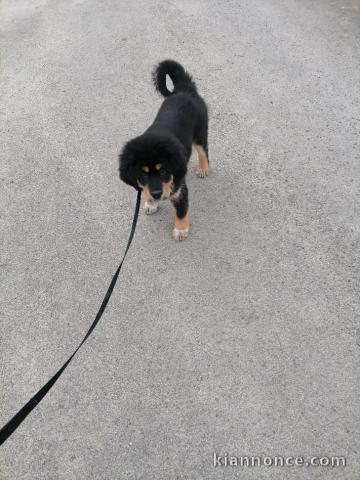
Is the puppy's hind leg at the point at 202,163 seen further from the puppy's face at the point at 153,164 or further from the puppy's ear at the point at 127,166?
the puppy's ear at the point at 127,166

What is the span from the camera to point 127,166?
2.73 m

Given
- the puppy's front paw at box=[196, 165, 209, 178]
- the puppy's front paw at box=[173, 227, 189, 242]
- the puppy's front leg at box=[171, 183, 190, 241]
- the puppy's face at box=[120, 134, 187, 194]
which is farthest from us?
the puppy's front paw at box=[196, 165, 209, 178]

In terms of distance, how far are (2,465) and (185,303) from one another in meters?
1.55

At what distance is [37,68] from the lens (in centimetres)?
556

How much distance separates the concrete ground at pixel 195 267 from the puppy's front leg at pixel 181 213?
0.32 ft

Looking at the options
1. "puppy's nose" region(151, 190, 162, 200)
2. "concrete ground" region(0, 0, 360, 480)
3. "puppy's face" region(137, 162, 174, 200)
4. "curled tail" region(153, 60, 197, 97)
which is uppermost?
"curled tail" region(153, 60, 197, 97)

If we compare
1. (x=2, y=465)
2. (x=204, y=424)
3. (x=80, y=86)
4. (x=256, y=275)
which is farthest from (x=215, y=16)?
(x=2, y=465)

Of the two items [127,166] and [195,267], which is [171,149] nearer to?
[127,166]

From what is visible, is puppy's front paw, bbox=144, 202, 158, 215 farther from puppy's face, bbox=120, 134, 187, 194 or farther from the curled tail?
the curled tail

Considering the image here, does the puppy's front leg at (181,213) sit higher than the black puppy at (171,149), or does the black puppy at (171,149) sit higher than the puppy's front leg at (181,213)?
the black puppy at (171,149)

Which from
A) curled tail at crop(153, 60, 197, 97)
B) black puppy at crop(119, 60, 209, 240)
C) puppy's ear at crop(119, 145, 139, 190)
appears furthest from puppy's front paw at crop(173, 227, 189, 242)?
curled tail at crop(153, 60, 197, 97)

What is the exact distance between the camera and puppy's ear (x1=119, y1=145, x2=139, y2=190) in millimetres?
2693

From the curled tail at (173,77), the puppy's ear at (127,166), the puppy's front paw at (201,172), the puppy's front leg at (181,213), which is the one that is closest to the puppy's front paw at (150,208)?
the puppy's front leg at (181,213)

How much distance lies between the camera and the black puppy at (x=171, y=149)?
105 inches
